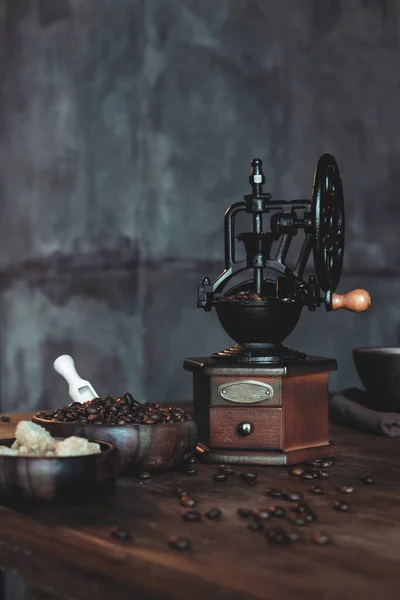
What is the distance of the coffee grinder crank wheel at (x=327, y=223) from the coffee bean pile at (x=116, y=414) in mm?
423

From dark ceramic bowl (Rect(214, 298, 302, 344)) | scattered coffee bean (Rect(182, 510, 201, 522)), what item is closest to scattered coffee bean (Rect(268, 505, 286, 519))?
scattered coffee bean (Rect(182, 510, 201, 522))

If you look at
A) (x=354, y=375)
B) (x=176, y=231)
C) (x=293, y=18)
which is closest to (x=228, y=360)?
(x=176, y=231)

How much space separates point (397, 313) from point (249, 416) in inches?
76.8

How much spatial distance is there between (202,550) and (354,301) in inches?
32.6

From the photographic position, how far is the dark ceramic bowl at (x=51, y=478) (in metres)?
1.34

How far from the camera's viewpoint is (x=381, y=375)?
2.28 metres

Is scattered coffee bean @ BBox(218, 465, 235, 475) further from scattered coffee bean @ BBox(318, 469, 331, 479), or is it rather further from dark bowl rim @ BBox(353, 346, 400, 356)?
dark bowl rim @ BBox(353, 346, 400, 356)

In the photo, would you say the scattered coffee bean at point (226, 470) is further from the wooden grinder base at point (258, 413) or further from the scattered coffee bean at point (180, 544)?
the scattered coffee bean at point (180, 544)

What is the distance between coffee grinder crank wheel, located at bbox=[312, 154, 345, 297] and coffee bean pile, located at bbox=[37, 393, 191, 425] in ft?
1.39

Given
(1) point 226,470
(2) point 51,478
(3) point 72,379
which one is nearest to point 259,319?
(1) point 226,470

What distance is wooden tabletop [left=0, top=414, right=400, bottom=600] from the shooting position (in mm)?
1044

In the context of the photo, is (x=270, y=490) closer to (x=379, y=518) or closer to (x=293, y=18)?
(x=379, y=518)

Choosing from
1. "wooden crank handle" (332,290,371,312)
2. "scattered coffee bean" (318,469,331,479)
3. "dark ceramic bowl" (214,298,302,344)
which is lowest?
"scattered coffee bean" (318,469,331,479)

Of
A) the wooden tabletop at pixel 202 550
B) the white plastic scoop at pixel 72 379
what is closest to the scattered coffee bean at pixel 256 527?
the wooden tabletop at pixel 202 550
